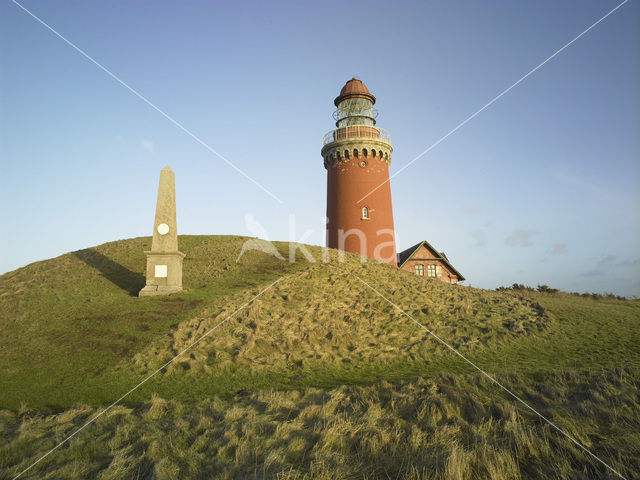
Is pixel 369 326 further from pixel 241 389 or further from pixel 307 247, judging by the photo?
pixel 307 247

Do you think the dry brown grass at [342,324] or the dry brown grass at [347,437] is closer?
the dry brown grass at [347,437]

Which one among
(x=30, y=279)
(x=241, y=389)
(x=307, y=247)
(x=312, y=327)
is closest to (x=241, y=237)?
(x=307, y=247)

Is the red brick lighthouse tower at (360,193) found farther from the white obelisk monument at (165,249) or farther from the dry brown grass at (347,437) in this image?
the dry brown grass at (347,437)

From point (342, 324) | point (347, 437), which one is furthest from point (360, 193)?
point (347, 437)

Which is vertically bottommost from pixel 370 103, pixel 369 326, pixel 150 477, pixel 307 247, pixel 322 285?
pixel 150 477

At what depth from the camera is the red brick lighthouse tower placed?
30.5 m

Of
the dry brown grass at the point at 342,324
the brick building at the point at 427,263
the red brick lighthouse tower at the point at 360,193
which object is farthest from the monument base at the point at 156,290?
the brick building at the point at 427,263

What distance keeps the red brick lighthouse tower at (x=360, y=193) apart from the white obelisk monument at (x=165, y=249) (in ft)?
52.0

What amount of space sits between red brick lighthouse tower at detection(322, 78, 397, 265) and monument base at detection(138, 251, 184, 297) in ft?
52.6

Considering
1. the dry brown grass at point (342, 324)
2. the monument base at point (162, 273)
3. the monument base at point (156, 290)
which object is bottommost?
the dry brown grass at point (342, 324)

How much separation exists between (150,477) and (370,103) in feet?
111

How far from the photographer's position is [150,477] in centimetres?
507

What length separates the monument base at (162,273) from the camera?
1768cm

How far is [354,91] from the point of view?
109 ft
